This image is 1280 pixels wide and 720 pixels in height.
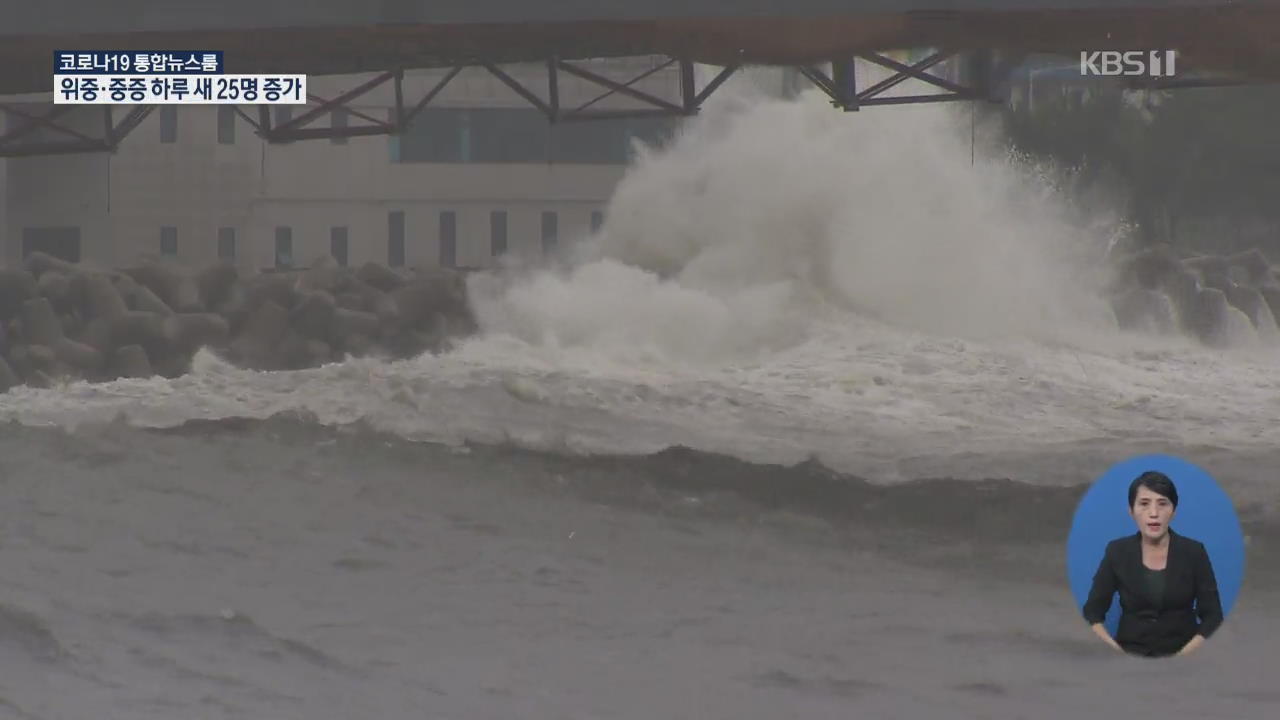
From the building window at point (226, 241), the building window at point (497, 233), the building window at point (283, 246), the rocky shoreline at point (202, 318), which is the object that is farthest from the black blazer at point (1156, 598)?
the building window at point (497, 233)

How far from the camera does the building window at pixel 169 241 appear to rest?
22.0 m

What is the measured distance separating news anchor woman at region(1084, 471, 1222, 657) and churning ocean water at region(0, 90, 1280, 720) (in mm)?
3009

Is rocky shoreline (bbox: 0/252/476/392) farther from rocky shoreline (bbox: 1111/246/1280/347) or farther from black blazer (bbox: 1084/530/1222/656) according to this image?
black blazer (bbox: 1084/530/1222/656)

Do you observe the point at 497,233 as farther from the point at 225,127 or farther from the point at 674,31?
the point at 674,31

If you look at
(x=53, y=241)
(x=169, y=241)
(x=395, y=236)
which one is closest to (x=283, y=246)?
(x=169, y=241)

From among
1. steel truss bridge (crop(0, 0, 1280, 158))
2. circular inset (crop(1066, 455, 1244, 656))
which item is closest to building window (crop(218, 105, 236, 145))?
steel truss bridge (crop(0, 0, 1280, 158))

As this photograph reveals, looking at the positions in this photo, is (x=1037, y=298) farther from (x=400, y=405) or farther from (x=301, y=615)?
(x=301, y=615)

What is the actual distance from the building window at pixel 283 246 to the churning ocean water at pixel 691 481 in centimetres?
259

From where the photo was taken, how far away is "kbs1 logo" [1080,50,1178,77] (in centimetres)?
1177

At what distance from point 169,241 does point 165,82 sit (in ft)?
40.2

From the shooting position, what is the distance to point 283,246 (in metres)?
23.1

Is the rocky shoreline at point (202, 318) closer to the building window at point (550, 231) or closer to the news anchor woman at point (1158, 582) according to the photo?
the building window at point (550, 231)

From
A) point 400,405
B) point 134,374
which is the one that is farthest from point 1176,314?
point 134,374

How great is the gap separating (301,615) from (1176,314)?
74.9 feet
